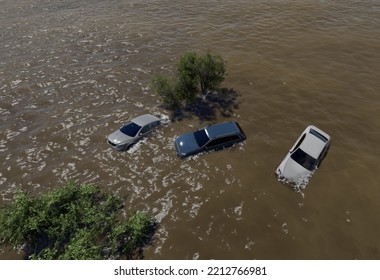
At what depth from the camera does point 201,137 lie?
17.7 meters

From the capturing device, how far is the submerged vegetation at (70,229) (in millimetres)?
12758

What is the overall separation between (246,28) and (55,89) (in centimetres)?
2243

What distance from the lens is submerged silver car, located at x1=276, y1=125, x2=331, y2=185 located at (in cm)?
1522

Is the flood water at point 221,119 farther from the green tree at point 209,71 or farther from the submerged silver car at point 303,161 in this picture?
the green tree at point 209,71

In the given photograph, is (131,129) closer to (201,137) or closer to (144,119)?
(144,119)

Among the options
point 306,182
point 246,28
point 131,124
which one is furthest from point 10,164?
point 246,28

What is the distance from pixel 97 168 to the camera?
17.2 m

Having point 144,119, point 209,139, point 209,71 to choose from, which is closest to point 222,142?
point 209,139

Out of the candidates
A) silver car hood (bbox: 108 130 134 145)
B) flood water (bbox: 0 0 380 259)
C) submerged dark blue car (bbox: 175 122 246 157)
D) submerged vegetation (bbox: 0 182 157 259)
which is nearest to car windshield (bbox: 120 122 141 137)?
silver car hood (bbox: 108 130 134 145)

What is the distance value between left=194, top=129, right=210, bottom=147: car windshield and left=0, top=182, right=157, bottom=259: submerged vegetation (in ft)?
18.9

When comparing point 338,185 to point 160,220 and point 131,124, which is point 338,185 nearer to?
point 160,220

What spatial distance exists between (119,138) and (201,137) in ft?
18.1

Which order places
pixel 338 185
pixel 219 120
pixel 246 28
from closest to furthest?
pixel 338 185
pixel 219 120
pixel 246 28

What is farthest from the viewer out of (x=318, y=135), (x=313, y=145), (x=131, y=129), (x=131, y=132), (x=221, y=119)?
(x=221, y=119)
